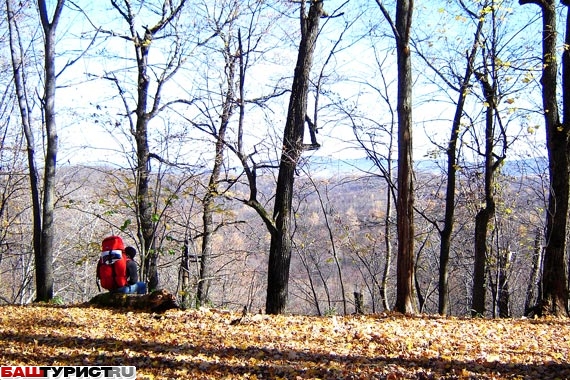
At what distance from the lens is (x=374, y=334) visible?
6520mm

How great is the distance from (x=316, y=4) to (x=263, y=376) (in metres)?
6.70

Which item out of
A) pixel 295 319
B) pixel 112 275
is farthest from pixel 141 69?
A: pixel 295 319

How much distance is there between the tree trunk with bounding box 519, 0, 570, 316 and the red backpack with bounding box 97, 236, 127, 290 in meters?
6.71

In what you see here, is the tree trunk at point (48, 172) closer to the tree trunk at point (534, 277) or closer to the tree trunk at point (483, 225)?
the tree trunk at point (483, 225)

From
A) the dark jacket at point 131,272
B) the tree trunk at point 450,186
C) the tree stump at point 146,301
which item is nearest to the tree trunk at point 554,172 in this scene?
the tree trunk at point 450,186

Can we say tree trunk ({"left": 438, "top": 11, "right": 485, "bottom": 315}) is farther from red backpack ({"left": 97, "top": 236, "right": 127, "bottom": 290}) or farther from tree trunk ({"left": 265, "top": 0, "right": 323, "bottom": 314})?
red backpack ({"left": 97, "top": 236, "right": 127, "bottom": 290})

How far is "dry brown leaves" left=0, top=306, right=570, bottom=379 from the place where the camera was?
5.15m

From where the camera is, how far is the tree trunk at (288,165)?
898 centimetres

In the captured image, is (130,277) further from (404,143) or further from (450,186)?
(450,186)

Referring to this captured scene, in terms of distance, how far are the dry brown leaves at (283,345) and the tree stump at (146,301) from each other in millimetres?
214

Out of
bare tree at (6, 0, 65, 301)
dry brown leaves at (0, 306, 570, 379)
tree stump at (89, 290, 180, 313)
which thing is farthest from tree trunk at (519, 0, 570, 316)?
bare tree at (6, 0, 65, 301)

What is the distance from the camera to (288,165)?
9.11m

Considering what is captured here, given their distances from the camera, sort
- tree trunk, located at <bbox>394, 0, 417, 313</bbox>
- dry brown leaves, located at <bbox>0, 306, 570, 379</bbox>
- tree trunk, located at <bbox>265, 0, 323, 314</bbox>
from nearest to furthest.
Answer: dry brown leaves, located at <bbox>0, 306, 570, 379</bbox>, tree trunk, located at <bbox>394, 0, 417, 313</bbox>, tree trunk, located at <bbox>265, 0, 323, 314</bbox>

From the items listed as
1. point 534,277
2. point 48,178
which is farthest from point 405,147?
point 534,277
